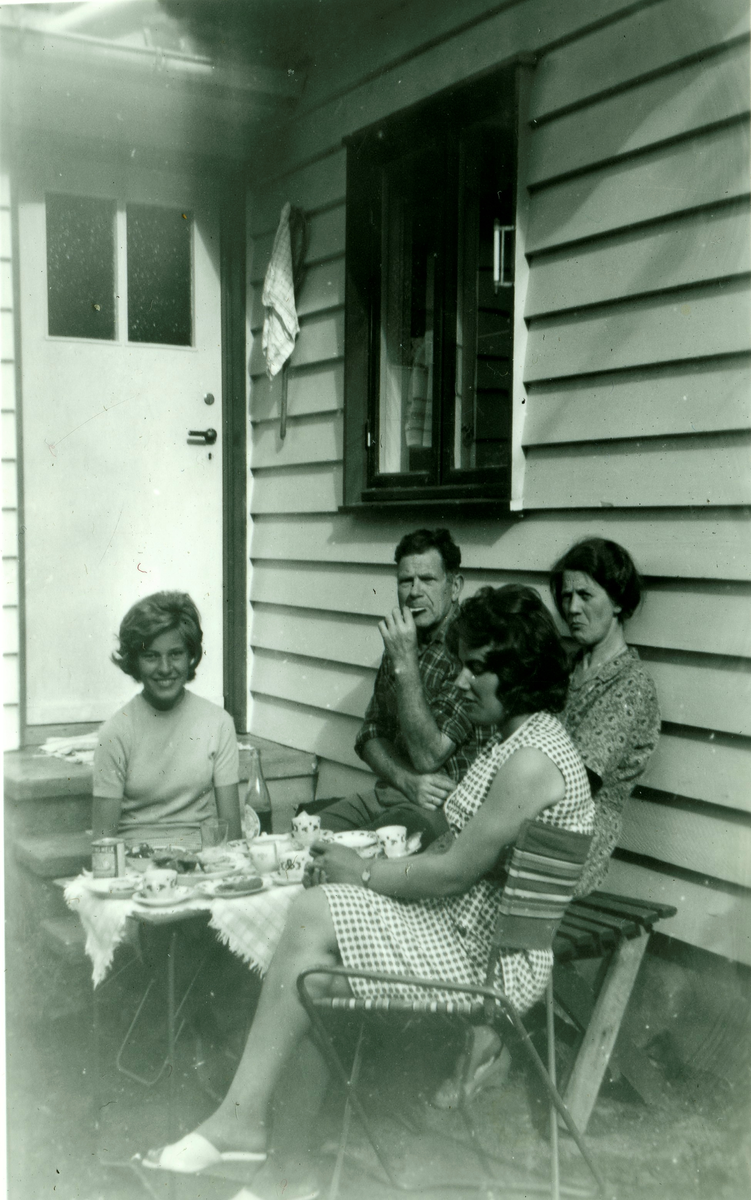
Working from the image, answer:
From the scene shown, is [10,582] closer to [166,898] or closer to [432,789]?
[432,789]

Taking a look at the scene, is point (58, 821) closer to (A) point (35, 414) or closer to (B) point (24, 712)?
(B) point (24, 712)

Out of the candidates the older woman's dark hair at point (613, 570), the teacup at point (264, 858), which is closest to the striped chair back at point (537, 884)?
the teacup at point (264, 858)

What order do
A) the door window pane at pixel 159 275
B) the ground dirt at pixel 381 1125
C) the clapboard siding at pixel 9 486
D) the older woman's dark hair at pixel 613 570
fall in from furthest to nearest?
the door window pane at pixel 159 275, the clapboard siding at pixel 9 486, the older woman's dark hair at pixel 613 570, the ground dirt at pixel 381 1125

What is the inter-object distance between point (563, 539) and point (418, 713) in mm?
724

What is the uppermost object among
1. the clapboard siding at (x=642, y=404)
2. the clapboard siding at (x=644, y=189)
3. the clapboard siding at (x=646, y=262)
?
the clapboard siding at (x=644, y=189)

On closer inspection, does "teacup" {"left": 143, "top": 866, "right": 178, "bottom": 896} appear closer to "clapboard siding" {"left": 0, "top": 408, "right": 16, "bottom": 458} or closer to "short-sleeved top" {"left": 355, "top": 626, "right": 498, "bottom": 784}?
"short-sleeved top" {"left": 355, "top": 626, "right": 498, "bottom": 784}

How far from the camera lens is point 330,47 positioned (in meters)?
4.36

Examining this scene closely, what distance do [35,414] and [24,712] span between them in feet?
4.24

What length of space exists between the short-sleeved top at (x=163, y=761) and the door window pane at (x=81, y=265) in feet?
7.06

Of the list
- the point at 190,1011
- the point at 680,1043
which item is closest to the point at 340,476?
the point at 190,1011

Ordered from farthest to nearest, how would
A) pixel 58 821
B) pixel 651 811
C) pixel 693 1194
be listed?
pixel 58 821 < pixel 651 811 < pixel 693 1194

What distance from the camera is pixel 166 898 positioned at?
92.6 inches

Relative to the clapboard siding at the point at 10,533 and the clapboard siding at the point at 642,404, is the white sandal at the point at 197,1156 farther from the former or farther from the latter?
the clapboard siding at the point at 10,533

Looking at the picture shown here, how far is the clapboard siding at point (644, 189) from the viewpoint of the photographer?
2648mm
